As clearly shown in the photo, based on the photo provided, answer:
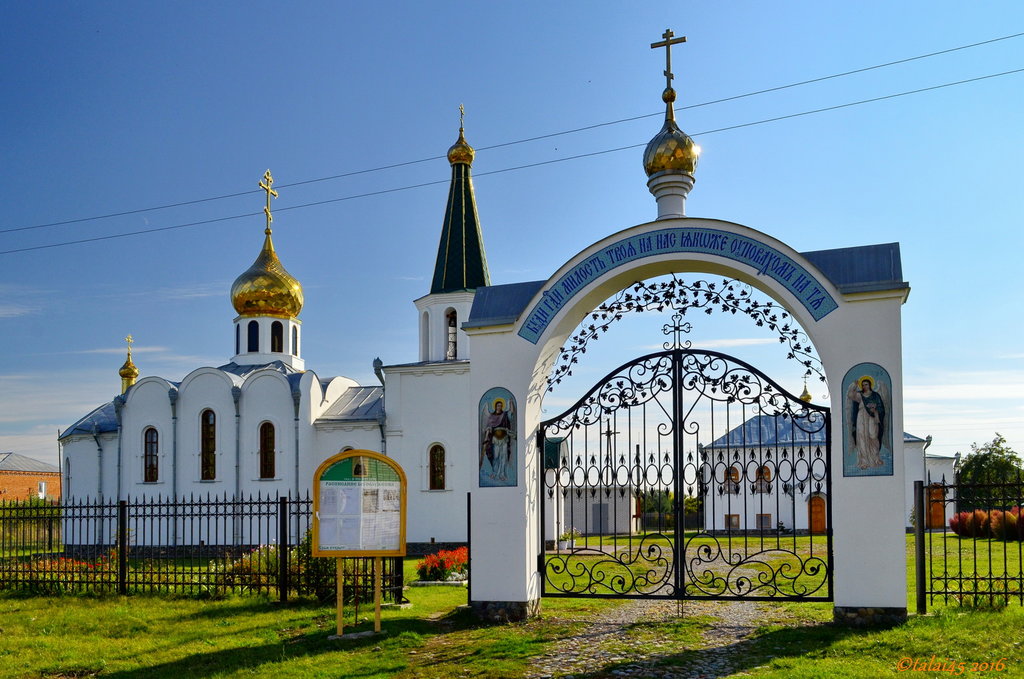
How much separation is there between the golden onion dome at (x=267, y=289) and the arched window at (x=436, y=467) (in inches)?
306

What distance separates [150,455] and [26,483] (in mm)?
35533

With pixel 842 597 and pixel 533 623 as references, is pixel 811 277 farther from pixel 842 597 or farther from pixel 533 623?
pixel 533 623

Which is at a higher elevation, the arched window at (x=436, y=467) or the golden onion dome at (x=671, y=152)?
the golden onion dome at (x=671, y=152)

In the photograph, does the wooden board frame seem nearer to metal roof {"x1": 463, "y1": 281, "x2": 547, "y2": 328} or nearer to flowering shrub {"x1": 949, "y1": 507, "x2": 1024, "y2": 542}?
metal roof {"x1": 463, "y1": 281, "x2": 547, "y2": 328}

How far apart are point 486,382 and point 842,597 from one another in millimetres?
4403

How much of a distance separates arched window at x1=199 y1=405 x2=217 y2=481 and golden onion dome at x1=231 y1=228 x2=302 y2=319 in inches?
164

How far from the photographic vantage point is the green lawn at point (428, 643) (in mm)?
7984

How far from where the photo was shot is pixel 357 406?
28562mm

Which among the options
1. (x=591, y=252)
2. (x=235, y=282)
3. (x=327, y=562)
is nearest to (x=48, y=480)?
(x=235, y=282)

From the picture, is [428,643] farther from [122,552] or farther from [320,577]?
[122,552]

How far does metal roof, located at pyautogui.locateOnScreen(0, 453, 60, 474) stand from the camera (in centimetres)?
5741

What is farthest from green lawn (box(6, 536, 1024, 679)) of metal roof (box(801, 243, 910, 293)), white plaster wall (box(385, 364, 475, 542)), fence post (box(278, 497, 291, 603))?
white plaster wall (box(385, 364, 475, 542))

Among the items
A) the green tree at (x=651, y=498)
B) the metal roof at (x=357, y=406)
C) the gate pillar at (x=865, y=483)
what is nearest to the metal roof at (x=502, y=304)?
the green tree at (x=651, y=498)

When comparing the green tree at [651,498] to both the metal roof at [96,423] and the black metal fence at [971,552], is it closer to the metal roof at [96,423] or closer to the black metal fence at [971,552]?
the black metal fence at [971,552]
